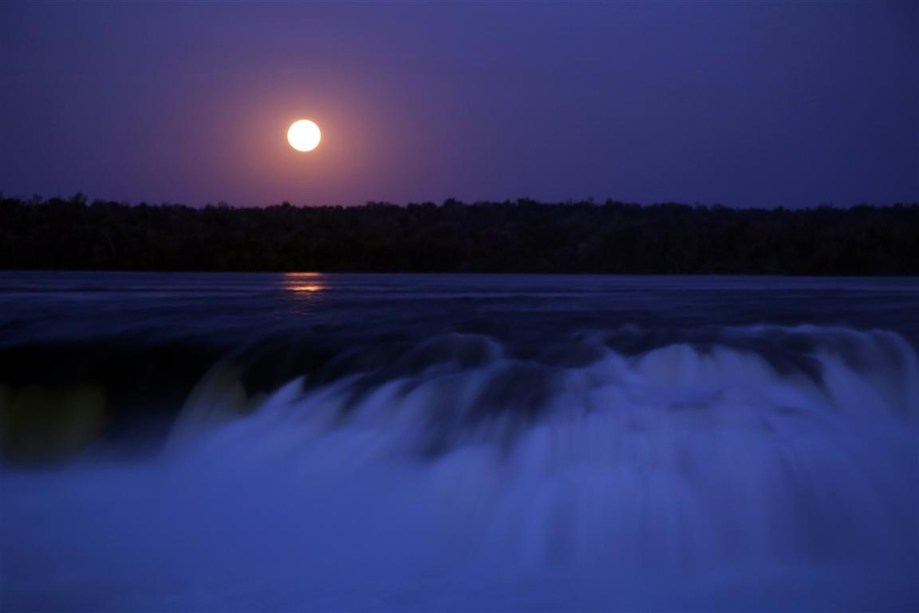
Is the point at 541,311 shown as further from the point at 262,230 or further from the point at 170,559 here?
the point at 262,230

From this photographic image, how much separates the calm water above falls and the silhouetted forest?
1338 centimetres

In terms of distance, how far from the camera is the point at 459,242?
25953 mm

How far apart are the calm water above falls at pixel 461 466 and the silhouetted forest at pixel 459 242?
527 inches

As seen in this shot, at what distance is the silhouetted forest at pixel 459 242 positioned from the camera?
23.4 meters

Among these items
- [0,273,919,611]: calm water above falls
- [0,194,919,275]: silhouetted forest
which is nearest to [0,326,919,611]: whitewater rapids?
[0,273,919,611]: calm water above falls

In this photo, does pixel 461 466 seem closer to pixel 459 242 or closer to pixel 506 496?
pixel 506 496

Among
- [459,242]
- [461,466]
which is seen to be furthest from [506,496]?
[459,242]

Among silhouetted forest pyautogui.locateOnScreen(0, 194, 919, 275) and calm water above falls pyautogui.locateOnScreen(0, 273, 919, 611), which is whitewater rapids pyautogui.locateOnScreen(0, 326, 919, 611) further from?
silhouetted forest pyautogui.locateOnScreen(0, 194, 919, 275)

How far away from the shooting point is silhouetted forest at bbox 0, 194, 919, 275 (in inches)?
923

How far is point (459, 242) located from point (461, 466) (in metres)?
18.9

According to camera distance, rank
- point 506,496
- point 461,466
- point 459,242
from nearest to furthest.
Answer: point 506,496 → point 461,466 → point 459,242

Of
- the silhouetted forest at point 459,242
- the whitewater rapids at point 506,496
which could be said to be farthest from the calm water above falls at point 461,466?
the silhouetted forest at point 459,242

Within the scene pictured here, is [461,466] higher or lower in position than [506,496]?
higher

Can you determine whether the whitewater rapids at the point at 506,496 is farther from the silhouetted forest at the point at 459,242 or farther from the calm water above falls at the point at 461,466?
the silhouetted forest at the point at 459,242
